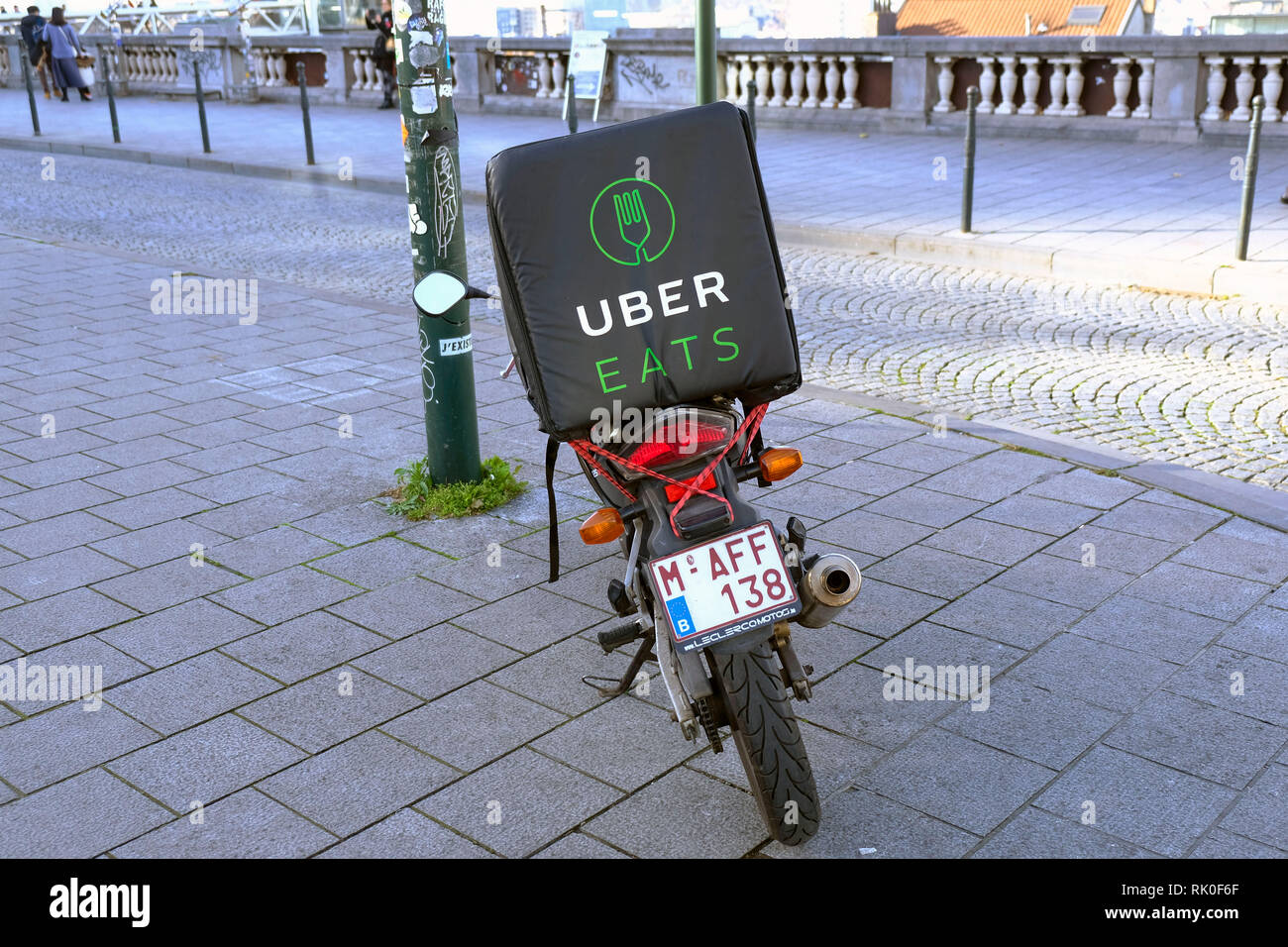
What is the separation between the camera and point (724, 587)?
313 cm

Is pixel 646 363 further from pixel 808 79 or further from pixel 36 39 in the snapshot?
pixel 36 39

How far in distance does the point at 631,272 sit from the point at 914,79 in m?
14.2

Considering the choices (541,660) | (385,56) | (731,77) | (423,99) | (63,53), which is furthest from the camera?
(63,53)

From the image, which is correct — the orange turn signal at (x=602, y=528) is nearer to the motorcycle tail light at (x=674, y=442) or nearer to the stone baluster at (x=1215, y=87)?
the motorcycle tail light at (x=674, y=442)

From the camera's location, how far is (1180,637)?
4.28m

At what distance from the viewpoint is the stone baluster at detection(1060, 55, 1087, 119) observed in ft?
49.7

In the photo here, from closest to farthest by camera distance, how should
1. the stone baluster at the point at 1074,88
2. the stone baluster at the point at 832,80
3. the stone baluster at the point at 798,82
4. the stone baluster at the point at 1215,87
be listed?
the stone baluster at the point at 1215,87 → the stone baluster at the point at 1074,88 → the stone baluster at the point at 832,80 → the stone baluster at the point at 798,82

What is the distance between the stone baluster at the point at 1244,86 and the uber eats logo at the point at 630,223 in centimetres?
1259

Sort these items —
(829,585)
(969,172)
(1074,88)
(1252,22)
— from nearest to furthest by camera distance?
(829,585)
(969,172)
(1074,88)
(1252,22)

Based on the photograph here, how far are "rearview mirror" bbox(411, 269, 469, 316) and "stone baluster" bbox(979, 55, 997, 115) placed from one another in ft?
44.3

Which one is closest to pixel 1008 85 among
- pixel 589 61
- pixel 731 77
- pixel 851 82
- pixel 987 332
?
pixel 851 82

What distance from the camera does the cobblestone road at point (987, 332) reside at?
645 centimetres

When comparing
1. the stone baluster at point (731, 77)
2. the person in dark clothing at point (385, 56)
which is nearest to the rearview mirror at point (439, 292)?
the stone baluster at point (731, 77)
